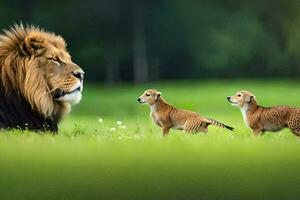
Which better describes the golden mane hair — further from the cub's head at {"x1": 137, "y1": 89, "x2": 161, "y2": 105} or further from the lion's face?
the cub's head at {"x1": 137, "y1": 89, "x2": 161, "y2": 105}

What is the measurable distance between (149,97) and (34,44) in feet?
1.84

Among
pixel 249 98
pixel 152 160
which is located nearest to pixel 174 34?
pixel 249 98

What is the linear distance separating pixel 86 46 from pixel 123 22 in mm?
200

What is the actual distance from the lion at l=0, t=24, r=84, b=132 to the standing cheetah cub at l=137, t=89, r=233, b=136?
34 cm

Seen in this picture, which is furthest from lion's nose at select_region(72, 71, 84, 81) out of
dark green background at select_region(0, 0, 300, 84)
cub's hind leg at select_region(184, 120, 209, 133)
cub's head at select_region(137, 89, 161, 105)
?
cub's hind leg at select_region(184, 120, 209, 133)

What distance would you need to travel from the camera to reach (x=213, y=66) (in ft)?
17.6

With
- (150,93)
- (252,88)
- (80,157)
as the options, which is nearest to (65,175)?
(80,157)

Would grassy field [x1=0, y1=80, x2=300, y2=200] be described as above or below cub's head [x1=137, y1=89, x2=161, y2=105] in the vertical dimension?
below

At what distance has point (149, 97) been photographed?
519 centimetres

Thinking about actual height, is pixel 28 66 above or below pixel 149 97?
above

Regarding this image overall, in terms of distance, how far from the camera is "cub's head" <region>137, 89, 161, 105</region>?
5168mm

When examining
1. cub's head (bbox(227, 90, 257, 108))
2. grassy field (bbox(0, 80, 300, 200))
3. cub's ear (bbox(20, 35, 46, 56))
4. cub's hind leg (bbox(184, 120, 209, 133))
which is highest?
cub's ear (bbox(20, 35, 46, 56))

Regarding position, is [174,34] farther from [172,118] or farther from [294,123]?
[294,123]

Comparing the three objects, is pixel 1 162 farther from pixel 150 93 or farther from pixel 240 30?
pixel 240 30
